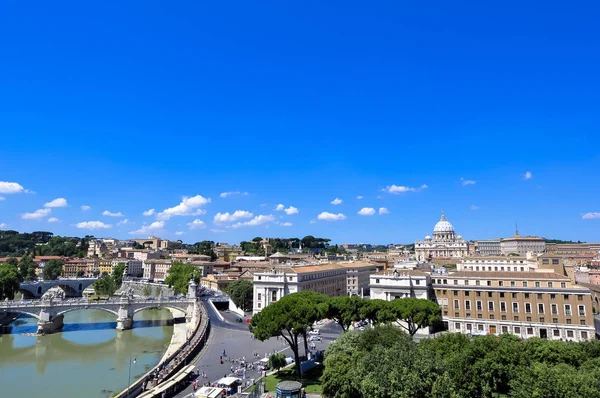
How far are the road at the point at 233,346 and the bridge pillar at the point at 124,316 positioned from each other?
9991 millimetres

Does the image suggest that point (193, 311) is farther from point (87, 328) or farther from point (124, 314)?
point (87, 328)

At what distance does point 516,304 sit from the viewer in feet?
115

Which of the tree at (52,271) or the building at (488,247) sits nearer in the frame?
the tree at (52,271)

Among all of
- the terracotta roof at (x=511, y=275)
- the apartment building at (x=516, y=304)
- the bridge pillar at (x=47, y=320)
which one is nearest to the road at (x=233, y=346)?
the apartment building at (x=516, y=304)

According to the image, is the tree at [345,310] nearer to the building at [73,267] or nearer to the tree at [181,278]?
the tree at [181,278]

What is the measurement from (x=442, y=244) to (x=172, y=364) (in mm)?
108496

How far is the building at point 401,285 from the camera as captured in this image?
1521 inches

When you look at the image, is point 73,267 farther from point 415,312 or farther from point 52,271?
point 415,312

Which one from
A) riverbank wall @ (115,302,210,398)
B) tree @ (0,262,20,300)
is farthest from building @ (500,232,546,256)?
tree @ (0,262,20,300)

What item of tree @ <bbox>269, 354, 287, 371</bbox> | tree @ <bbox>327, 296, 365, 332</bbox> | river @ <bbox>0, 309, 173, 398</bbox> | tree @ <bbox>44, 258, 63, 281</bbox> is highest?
tree @ <bbox>44, 258, 63, 281</bbox>

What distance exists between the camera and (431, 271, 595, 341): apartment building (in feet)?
108

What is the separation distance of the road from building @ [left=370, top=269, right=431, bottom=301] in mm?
5772

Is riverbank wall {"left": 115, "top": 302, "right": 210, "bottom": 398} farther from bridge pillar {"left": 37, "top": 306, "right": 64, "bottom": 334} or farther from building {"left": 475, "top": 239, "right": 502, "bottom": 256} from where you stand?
building {"left": 475, "top": 239, "right": 502, "bottom": 256}

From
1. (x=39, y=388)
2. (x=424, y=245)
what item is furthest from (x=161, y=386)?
(x=424, y=245)
